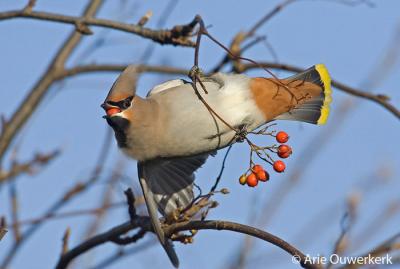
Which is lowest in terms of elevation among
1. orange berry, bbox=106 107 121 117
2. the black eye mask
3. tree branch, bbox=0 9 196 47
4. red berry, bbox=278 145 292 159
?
red berry, bbox=278 145 292 159

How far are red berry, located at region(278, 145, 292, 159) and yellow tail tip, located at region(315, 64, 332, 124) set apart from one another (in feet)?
2.95

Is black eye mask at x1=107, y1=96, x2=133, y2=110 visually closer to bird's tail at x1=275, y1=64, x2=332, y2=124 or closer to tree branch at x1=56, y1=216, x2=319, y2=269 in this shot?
tree branch at x1=56, y1=216, x2=319, y2=269

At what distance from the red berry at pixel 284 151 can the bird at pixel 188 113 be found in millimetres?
204

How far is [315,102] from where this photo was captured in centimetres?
469

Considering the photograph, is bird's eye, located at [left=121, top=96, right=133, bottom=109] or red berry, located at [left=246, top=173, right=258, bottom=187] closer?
red berry, located at [left=246, top=173, right=258, bottom=187]

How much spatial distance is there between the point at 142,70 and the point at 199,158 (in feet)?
2.32

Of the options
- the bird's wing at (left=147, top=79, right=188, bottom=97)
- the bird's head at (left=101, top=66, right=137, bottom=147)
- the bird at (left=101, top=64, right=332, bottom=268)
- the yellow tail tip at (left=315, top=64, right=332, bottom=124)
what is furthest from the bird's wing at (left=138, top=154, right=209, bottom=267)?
the yellow tail tip at (left=315, top=64, right=332, bottom=124)

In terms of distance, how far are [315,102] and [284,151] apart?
98cm

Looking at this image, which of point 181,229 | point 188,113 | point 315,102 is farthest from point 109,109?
point 315,102

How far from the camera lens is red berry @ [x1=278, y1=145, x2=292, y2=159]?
377 centimetres

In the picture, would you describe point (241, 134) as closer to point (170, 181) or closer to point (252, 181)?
point (252, 181)

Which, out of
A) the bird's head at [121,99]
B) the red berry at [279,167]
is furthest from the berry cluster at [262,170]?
the bird's head at [121,99]

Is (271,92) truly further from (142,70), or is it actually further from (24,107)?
(24,107)

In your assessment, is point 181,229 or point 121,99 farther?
point 121,99
